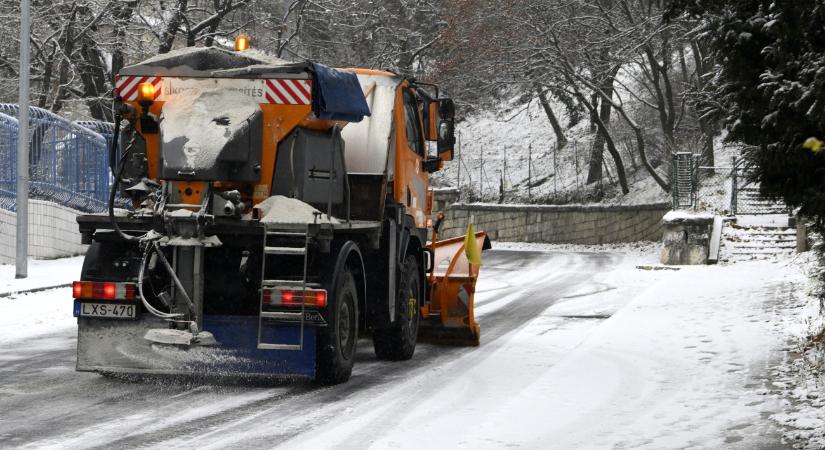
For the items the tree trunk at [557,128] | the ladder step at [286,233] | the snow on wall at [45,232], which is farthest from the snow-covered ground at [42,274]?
the tree trunk at [557,128]

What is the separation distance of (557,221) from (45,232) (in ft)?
62.8

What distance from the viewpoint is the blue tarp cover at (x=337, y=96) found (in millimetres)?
9914

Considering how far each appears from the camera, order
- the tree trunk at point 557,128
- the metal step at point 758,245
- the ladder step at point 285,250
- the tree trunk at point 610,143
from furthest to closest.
A: 1. the tree trunk at point 557,128
2. the tree trunk at point 610,143
3. the metal step at point 758,245
4. the ladder step at point 285,250

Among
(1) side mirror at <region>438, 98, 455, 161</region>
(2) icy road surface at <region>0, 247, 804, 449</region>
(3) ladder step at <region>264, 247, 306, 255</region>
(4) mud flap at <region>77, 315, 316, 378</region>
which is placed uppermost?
(1) side mirror at <region>438, 98, 455, 161</region>

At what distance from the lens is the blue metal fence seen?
2141 centimetres

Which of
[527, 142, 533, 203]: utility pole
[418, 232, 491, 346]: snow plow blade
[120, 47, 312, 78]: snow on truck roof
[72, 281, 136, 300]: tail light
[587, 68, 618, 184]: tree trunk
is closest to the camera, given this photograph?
[72, 281, 136, 300]: tail light

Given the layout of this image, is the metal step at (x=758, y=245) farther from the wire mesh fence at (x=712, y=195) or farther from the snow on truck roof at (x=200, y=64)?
the snow on truck roof at (x=200, y=64)

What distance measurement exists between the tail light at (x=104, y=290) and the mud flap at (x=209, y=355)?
0.70ft

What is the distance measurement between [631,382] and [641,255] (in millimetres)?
20640

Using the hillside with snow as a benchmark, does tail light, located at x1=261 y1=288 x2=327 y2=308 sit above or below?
below

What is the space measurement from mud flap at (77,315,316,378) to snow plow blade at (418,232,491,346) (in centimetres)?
369

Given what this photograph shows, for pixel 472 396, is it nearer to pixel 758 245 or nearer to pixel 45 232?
pixel 45 232

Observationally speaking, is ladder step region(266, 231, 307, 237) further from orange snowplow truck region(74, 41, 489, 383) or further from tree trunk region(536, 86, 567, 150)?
tree trunk region(536, 86, 567, 150)

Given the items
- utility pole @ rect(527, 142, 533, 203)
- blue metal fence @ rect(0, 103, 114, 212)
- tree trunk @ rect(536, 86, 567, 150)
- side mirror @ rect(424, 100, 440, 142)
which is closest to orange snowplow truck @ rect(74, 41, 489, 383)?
side mirror @ rect(424, 100, 440, 142)
